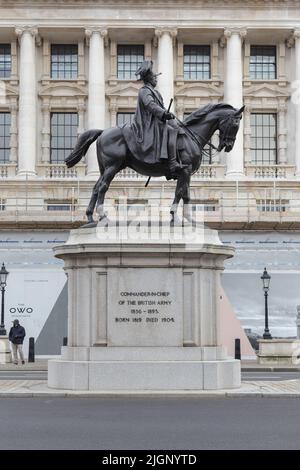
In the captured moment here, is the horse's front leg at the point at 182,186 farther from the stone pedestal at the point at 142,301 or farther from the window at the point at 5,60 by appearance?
the window at the point at 5,60

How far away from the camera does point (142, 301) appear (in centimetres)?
1609

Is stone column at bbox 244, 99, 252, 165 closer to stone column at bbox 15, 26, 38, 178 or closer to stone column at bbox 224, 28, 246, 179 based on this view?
stone column at bbox 224, 28, 246, 179

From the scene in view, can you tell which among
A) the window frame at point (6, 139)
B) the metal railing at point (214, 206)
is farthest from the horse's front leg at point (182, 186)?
the window frame at point (6, 139)

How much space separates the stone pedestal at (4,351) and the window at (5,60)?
29.7m

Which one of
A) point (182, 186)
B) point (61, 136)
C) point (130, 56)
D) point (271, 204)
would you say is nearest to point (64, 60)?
point (130, 56)

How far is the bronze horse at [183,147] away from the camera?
55.2 feet

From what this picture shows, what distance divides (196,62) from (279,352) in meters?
33.0

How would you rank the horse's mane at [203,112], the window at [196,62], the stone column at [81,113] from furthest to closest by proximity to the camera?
the window at [196,62] < the stone column at [81,113] < the horse's mane at [203,112]

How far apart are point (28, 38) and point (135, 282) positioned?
46.6 metres

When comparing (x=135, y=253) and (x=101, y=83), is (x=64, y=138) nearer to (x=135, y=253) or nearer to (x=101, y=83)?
(x=101, y=83)

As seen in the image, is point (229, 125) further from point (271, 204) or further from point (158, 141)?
point (271, 204)

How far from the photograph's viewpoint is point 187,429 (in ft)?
36.6

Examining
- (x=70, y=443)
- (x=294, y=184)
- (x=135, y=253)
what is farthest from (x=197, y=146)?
(x=294, y=184)
